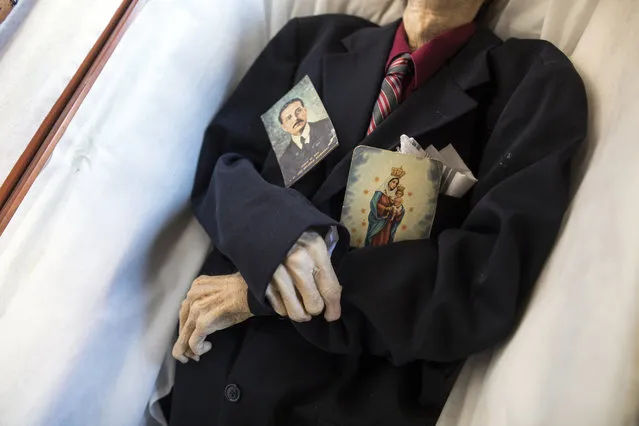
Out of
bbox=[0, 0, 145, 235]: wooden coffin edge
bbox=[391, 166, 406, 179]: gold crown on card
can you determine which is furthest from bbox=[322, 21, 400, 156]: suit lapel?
bbox=[0, 0, 145, 235]: wooden coffin edge

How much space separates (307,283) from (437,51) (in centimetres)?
38

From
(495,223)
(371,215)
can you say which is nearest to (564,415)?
(495,223)

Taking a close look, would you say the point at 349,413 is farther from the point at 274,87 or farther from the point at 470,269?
the point at 274,87

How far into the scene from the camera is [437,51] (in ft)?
2.75

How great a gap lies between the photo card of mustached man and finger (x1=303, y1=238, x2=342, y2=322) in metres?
0.17

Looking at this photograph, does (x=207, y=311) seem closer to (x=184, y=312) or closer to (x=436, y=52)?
(x=184, y=312)

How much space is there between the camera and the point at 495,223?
72cm

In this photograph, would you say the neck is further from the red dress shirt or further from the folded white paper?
the folded white paper

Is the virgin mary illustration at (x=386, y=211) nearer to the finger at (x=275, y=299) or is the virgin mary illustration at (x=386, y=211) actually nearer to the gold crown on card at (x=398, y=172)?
the gold crown on card at (x=398, y=172)

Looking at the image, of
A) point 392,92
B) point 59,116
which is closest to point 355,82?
point 392,92

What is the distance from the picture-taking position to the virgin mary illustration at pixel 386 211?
2.59 ft

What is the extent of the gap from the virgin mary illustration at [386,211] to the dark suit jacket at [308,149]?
122 millimetres

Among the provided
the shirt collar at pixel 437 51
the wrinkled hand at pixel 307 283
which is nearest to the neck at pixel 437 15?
the shirt collar at pixel 437 51

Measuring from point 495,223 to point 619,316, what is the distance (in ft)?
0.63
